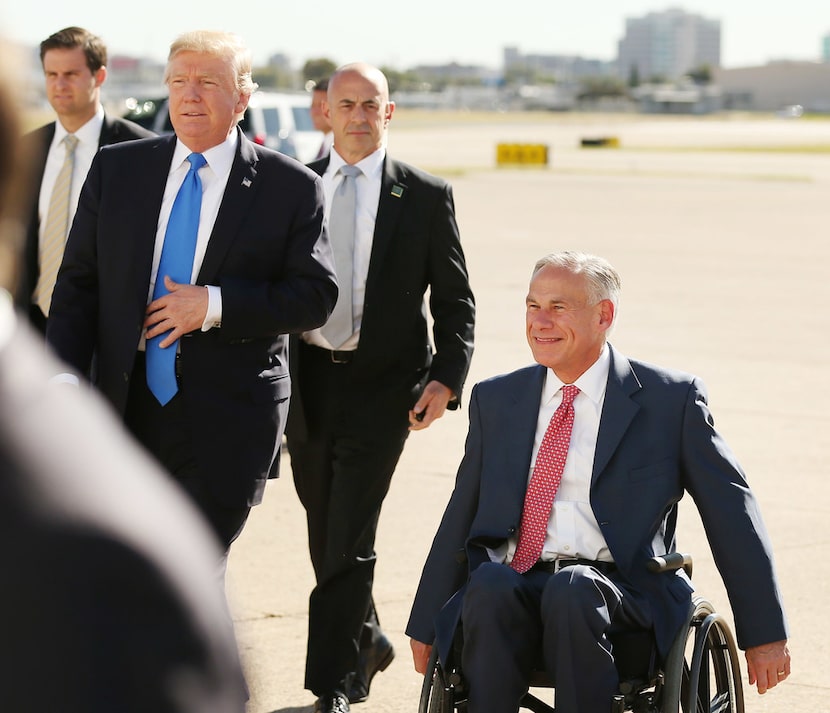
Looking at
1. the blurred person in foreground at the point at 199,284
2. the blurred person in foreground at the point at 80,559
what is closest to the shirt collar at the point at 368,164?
the blurred person in foreground at the point at 199,284

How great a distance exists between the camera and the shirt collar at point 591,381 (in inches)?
159

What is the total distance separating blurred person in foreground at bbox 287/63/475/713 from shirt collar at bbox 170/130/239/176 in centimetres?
78

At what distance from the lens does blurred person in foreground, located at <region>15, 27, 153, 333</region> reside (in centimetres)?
545

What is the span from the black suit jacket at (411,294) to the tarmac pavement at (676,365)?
109 cm

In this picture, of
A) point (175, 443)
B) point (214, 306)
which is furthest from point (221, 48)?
point (175, 443)

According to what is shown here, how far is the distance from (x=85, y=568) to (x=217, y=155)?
3.44 metres

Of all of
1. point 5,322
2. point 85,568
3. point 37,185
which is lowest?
point 37,185

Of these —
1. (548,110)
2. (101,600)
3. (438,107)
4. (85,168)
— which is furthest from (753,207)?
(438,107)

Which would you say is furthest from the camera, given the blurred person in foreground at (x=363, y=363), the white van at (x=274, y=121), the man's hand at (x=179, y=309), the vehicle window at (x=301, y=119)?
the vehicle window at (x=301, y=119)

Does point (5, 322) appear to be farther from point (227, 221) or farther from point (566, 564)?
point (227, 221)

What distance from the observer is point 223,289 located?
4.05 m

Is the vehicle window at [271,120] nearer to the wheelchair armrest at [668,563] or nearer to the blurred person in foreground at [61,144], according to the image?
the blurred person in foreground at [61,144]

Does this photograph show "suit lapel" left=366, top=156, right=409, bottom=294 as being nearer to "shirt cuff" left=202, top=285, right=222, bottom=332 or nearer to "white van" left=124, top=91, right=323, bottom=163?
"shirt cuff" left=202, top=285, right=222, bottom=332

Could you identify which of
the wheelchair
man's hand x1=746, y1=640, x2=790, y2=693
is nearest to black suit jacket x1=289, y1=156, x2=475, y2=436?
the wheelchair
